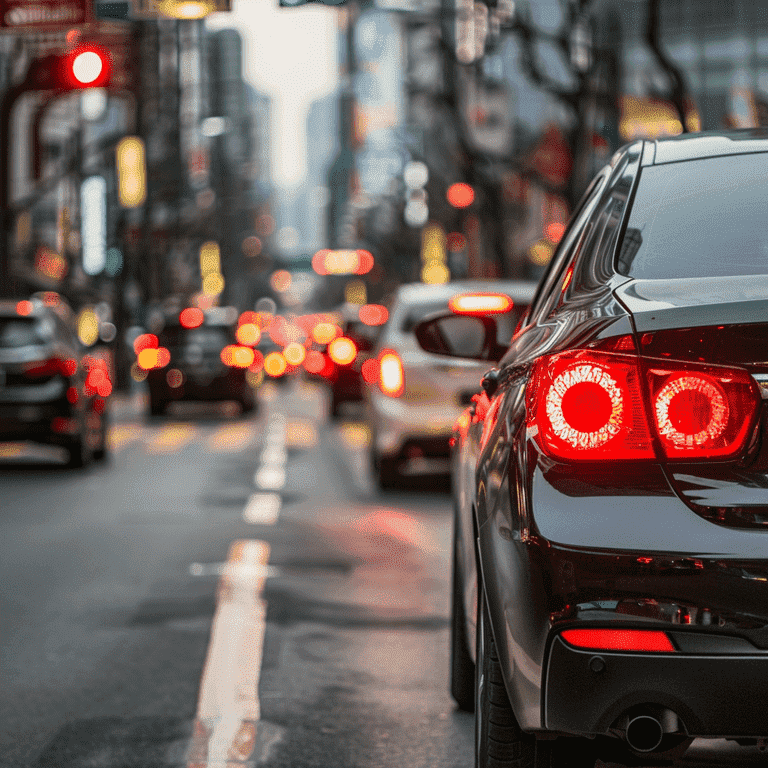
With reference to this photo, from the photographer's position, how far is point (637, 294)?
3.14 meters

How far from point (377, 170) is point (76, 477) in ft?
380

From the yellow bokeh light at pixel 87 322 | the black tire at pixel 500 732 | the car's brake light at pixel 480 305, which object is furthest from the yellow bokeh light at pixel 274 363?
the black tire at pixel 500 732

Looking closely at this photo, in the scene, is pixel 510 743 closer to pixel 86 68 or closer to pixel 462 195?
pixel 86 68

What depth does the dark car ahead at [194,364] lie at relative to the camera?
25.8 meters

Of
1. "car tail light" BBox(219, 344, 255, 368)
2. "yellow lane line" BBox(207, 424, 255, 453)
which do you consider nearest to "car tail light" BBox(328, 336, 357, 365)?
"car tail light" BBox(219, 344, 255, 368)

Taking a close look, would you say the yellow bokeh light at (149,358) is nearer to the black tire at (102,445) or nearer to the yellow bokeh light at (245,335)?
the yellow bokeh light at (245,335)

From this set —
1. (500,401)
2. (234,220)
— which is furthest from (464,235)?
(234,220)

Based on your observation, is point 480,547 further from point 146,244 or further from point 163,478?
point 146,244

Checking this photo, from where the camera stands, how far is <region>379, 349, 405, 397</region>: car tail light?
1232 centimetres

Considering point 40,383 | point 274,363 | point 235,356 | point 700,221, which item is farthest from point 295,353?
point 700,221

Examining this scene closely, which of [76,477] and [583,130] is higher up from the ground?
[583,130]

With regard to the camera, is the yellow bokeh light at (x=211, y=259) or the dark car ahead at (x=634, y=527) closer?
the dark car ahead at (x=634, y=527)

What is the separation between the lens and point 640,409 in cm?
298

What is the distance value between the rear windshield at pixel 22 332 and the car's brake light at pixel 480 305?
10.5m
